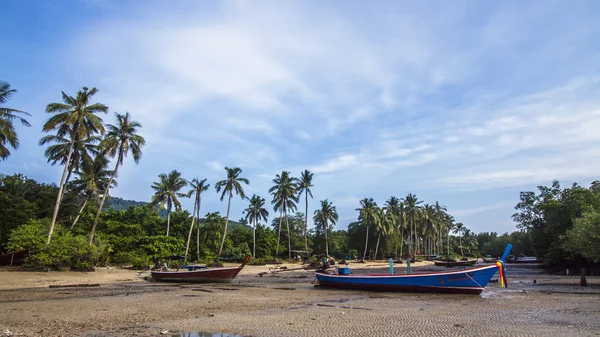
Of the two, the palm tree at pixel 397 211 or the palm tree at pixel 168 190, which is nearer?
the palm tree at pixel 168 190

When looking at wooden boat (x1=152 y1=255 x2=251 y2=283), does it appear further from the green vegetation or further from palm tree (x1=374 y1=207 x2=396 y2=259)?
palm tree (x1=374 y1=207 x2=396 y2=259)

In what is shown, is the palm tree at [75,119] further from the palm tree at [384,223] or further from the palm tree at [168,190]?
the palm tree at [384,223]

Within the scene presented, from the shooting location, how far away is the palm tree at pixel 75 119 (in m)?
30.3

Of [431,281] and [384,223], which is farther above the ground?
[384,223]

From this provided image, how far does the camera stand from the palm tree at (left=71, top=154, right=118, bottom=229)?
39.1 metres

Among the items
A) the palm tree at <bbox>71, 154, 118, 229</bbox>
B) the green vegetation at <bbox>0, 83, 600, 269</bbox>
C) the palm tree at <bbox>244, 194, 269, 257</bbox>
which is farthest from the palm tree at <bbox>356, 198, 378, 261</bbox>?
the palm tree at <bbox>71, 154, 118, 229</bbox>

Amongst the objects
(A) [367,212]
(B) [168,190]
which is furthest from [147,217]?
(A) [367,212]

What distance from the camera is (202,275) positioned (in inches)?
1069

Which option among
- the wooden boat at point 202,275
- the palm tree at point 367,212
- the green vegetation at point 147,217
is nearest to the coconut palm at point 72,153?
the green vegetation at point 147,217

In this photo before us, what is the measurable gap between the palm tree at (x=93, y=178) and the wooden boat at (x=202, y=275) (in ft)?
55.1

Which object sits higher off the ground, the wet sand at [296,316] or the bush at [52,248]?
the bush at [52,248]

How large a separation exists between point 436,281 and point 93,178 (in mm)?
35860

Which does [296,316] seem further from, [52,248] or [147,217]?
[147,217]

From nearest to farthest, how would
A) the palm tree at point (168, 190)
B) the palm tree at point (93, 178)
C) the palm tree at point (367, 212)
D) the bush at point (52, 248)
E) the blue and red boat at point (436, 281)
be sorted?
the blue and red boat at point (436, 281), the bush at point (52, 248), the palm tree at point (93, 178), the palm tree at point (168, 190), the palm tree at point (367, 212)
